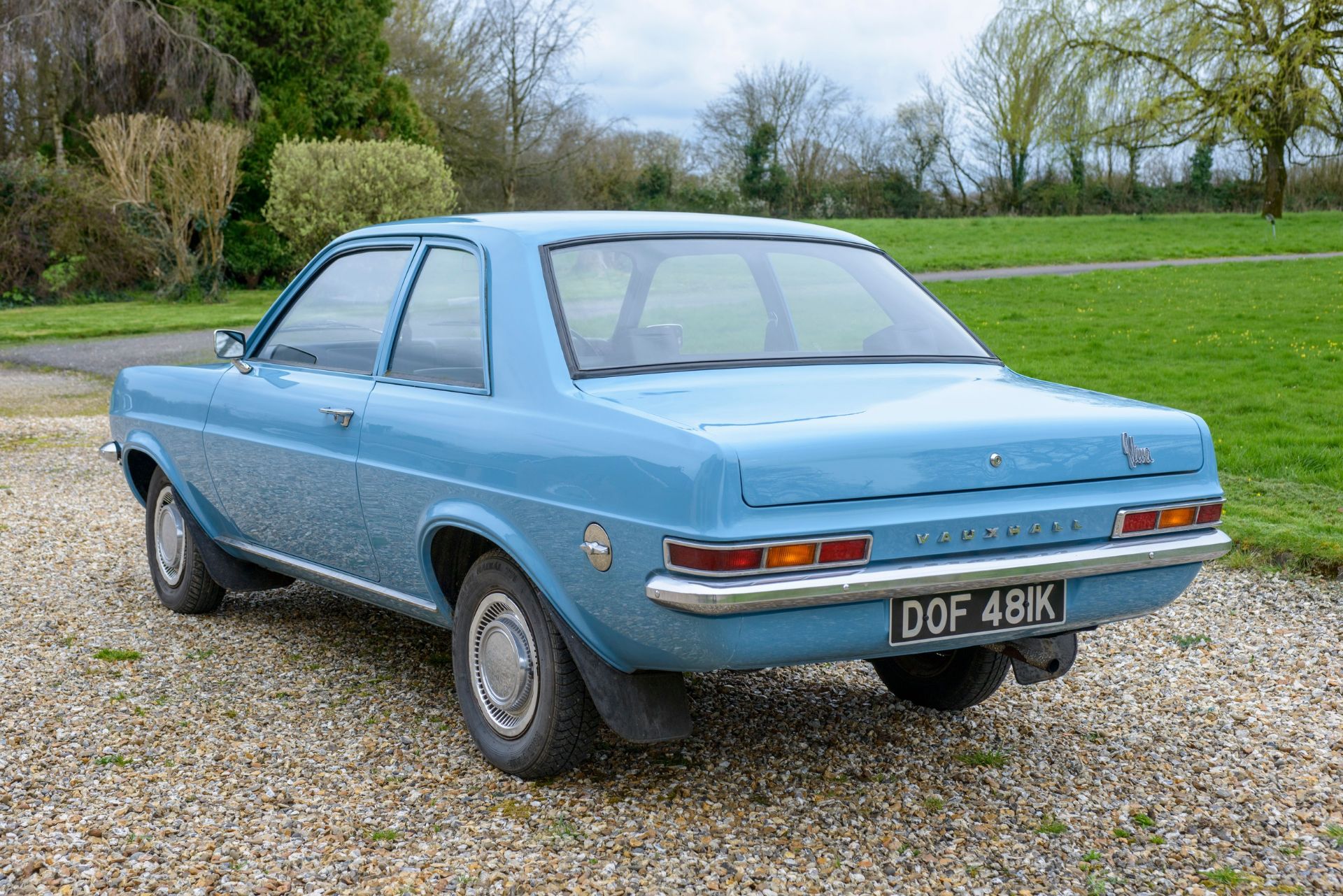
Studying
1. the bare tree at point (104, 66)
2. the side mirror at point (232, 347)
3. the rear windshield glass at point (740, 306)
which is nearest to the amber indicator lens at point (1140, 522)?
the rear windshield glass at point (740, 306)

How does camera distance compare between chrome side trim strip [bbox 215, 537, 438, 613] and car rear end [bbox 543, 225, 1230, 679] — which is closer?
car rear end [bbox 543, 225, 1230, 679]

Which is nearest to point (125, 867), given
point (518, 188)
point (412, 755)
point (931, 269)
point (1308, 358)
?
point (412, 755)

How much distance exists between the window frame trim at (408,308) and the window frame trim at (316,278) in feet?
0.03

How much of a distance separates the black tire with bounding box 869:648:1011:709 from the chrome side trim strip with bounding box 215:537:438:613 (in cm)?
155

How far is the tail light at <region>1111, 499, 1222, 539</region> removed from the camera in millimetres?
3469

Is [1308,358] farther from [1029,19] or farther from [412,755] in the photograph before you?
[1029,19]

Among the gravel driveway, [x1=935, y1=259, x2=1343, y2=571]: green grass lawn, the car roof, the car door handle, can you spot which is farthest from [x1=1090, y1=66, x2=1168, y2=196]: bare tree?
the car door handle

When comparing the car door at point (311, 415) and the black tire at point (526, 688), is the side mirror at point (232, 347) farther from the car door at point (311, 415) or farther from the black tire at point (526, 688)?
the black tire at point (526, 688)

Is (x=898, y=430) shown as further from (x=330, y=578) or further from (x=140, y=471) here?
(x=140, y=471)

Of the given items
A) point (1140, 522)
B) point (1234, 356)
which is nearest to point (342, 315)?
point (1140, 522)

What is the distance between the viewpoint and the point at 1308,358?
12750 mm

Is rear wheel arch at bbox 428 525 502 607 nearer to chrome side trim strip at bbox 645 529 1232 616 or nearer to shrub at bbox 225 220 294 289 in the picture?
chrome side trim strip at bbox 645 529 1232 616

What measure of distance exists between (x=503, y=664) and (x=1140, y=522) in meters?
1.81

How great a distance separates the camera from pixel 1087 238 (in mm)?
32688
